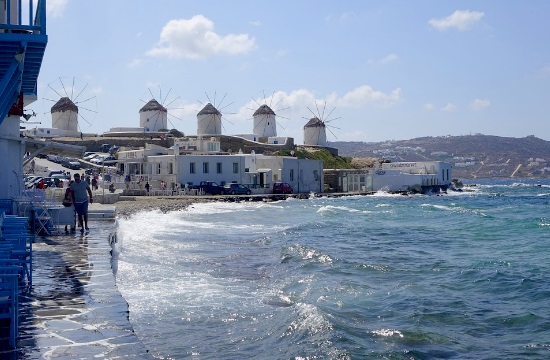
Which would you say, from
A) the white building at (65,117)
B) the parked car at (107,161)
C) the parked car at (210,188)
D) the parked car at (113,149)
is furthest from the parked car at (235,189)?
the white building at (65,117)

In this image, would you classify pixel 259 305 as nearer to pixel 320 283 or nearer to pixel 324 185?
pixel 320 283

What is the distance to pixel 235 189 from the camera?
51719mm

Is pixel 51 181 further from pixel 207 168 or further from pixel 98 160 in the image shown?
pixel 98 160

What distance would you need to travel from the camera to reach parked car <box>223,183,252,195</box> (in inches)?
2026

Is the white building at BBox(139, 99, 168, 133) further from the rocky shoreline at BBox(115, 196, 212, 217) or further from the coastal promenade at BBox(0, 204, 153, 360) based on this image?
the coastal promenade at BBox(0, 204, 153, 360)

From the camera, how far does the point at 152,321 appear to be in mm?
10008

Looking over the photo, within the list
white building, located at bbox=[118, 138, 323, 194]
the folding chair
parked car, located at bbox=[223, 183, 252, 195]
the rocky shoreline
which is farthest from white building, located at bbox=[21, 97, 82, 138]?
the folding chair

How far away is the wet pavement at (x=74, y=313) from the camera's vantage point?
21.4ft

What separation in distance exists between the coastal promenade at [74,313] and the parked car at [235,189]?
129 ft

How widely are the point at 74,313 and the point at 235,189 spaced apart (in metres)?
43.9

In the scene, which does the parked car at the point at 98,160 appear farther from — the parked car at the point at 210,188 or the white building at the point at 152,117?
the white building at the point at 152,117

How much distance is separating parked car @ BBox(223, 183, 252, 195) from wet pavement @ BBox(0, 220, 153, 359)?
128ft

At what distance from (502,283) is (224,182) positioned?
3985 cm

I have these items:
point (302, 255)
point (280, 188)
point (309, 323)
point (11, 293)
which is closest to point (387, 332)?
point (309, 323)
